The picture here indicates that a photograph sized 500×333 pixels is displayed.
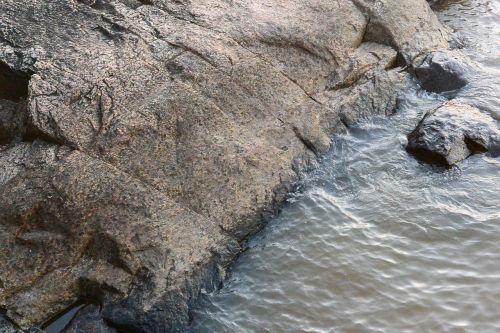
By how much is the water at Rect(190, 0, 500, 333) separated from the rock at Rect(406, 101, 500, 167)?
6.6 inches

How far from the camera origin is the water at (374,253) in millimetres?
6652

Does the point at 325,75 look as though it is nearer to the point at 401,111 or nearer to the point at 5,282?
the point at 401,111

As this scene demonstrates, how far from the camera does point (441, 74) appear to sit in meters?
10.3

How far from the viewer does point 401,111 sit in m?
9.77

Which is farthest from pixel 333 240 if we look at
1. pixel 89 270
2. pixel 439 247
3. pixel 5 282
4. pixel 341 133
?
pixel 5 282

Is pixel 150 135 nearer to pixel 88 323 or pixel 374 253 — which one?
pixel 88 323

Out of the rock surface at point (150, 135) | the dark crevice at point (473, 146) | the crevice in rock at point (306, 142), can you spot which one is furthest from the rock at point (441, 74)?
the crevice in rock at point (306, 142)

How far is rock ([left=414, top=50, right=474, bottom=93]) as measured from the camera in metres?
10.3

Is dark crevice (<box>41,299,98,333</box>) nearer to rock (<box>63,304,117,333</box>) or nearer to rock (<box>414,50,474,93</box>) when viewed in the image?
rock (<box>63,304,117,333</box>)

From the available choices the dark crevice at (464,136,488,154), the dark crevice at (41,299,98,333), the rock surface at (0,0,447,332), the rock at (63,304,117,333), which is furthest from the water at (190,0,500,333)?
the dark crevice at (41,299,98,333)

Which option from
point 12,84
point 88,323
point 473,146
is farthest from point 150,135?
point 473,146

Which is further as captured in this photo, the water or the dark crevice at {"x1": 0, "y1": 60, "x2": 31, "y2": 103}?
the dark crevice at {"x1": 0, "y1": 60, "x2": 31, "y2": 103}

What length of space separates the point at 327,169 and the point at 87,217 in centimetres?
332

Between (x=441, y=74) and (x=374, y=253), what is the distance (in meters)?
4.20
